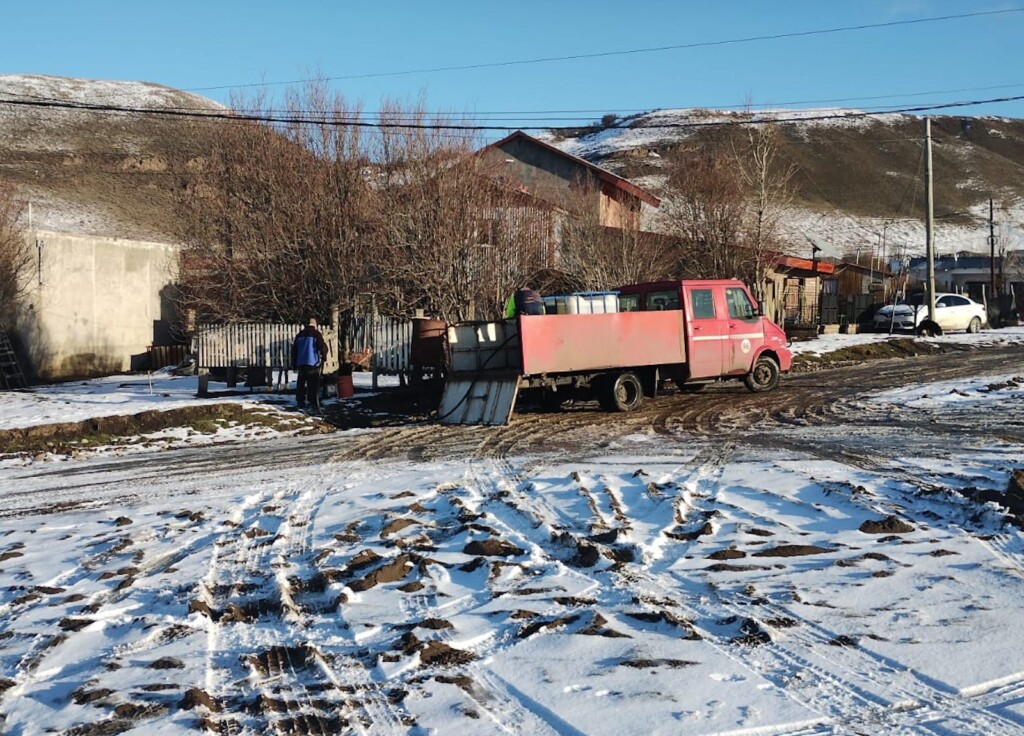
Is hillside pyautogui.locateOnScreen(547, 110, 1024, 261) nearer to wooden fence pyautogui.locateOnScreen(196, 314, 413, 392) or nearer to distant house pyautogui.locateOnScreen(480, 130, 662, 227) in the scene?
distant house pyautogui.locateOnScreen(480, 130, 662, 227)

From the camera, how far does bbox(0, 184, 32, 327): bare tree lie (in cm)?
2920

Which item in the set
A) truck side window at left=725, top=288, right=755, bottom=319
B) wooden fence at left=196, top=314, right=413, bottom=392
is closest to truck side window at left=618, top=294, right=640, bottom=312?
truck side window at left=725, top=288, right=755, bottom=319

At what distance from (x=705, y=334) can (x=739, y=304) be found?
116 cm

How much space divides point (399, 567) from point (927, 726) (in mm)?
4112

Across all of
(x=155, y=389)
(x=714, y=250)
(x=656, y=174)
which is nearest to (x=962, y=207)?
(x=656, y=174)

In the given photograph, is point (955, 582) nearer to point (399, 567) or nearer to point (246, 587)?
point (399, 567)

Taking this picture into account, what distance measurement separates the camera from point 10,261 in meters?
29.2

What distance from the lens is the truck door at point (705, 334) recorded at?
1817 cm

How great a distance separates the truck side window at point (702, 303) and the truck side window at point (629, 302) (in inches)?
40.0

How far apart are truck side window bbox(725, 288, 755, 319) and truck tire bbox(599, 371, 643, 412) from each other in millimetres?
2492

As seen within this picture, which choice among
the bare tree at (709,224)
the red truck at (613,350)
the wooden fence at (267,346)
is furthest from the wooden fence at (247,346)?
the bare tree at (709,224)

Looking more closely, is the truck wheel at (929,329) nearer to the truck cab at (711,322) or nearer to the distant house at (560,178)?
the distant house at (560,178)

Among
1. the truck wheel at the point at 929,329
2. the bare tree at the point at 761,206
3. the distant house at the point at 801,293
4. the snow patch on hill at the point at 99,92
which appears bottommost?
the truck wheel at the point at 929,329

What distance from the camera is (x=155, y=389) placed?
900 inches
